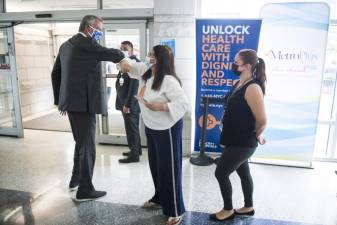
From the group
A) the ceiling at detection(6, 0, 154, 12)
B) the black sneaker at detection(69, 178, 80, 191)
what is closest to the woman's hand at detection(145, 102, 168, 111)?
the black sneaker at detection(69, 178, 80, 191)

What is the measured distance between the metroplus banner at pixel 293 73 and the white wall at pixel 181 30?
849mm

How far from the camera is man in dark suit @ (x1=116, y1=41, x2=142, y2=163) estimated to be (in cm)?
332

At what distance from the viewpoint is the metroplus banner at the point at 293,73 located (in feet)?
10.3

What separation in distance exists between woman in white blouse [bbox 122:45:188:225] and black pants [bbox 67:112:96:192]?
2.02 feet

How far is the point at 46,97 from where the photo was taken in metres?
6.55

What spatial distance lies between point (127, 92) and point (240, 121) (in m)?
1.77

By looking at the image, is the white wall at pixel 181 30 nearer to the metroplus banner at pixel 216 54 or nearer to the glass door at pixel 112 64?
the metroplus banner at pixel 216 54

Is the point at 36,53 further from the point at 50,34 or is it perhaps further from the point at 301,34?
the point at 301,34

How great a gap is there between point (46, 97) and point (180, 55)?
170 inches

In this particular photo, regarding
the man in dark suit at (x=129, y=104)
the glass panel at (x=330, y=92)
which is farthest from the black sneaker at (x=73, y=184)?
the glass panel at (x=330, y=92)

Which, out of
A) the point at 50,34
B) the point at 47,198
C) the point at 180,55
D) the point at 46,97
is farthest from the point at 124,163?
the point at 50,34

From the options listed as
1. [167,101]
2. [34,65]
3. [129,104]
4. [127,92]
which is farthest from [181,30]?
[34,65]

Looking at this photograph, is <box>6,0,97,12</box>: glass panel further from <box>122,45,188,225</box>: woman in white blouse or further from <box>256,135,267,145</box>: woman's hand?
<box>256,135,267,145</box>: woman's hand

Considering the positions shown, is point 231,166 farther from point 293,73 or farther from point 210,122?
point 293,73
